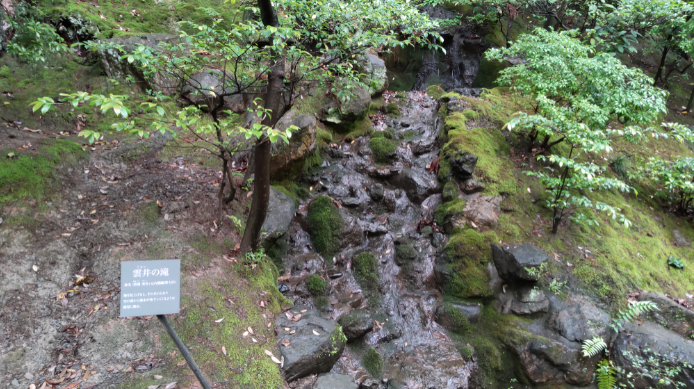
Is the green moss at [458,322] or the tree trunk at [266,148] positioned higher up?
the tree trunk at [266,148]

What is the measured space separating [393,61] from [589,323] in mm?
11345

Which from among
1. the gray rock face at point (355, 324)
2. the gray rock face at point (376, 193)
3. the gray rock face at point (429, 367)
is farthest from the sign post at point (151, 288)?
the gray rock face at point (376, 193)

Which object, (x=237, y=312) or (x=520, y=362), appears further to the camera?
(x=520, y=362)

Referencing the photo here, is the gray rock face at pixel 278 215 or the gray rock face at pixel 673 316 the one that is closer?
the gray rock face at pixel 673 316

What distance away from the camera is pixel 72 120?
266 inches

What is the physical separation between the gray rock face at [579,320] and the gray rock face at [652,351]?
1.06 ft

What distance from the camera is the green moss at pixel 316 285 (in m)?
5.83

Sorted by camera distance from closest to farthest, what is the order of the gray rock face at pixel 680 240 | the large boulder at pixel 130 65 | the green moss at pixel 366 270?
the green moss at pixel 366 270 → the gray rock face at pixel 680 240 → the large boulder at pixel 130 65

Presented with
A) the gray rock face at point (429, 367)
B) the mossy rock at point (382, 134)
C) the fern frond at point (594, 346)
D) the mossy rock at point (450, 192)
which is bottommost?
the gray rock face at point (429, 367)

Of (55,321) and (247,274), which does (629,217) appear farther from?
(55,321)

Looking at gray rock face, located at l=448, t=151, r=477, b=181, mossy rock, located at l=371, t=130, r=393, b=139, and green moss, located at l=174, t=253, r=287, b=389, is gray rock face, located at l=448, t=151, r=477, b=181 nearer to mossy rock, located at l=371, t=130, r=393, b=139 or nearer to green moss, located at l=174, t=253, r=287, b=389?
mossy rock, located at l=371, t=130, r=393, b=139

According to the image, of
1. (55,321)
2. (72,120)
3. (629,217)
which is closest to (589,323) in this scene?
(629,217)

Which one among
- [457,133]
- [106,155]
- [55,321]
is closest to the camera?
[55,321]

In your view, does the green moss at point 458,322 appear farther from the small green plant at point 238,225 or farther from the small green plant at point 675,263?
the small green plant at point 675,263
